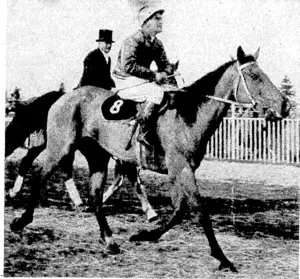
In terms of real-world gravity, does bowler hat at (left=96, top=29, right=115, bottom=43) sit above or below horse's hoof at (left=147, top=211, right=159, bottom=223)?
above

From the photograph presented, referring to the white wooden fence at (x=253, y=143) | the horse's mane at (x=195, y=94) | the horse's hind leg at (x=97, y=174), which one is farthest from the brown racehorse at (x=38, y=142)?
the white wooden fence at (x=253, y=143)

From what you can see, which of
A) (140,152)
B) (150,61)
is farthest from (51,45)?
(140,152)

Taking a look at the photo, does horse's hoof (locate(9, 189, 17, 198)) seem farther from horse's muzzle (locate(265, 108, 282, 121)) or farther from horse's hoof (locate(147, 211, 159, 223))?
horse's muzzle (locate(265, 108, 282, 121))

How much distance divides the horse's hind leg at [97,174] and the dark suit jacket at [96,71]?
2.13 ft

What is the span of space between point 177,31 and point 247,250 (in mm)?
2390

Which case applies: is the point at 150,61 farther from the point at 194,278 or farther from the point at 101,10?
the point at 194,278

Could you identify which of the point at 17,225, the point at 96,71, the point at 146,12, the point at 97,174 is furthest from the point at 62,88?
the point at 17,225

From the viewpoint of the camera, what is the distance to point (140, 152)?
4.94 m

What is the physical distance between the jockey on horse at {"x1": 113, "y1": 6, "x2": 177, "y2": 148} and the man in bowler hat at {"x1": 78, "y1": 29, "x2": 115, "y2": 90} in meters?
0.21

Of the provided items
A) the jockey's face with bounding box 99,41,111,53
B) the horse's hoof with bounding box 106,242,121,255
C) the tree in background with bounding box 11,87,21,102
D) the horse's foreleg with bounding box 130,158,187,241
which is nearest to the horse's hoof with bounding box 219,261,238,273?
the horse's foreleg with bounding box 130,158,187,241

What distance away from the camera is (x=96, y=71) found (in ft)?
18.3

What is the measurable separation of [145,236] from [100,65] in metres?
1.93

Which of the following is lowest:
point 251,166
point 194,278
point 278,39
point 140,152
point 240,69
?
point 194,278

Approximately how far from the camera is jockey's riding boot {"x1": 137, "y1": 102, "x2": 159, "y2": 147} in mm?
4844
